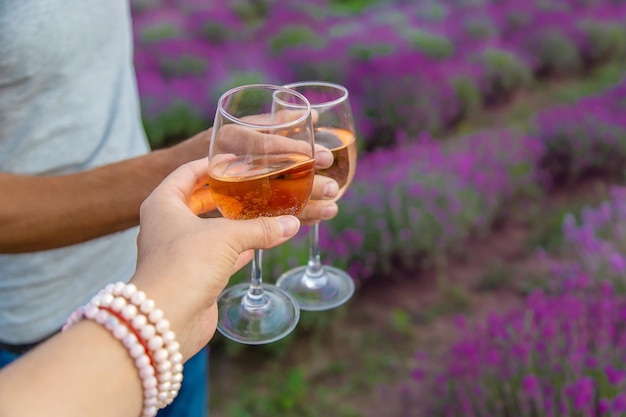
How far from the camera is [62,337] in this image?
895 millimetres

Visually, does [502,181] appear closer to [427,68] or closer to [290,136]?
[427,68]

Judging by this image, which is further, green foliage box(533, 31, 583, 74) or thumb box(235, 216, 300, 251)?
green foliage box(533, 31, 583, 74)

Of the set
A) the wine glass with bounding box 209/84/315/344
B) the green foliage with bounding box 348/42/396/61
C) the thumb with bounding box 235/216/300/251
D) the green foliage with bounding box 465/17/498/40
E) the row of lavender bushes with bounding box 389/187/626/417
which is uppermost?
the wine glass with bounding box 209/84/315/344

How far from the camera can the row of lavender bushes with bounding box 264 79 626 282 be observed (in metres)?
3.83

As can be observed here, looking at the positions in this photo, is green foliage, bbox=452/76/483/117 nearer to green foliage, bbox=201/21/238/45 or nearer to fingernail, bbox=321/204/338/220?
green foliage, bbox=201/21/238/45

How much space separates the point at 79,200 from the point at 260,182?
507mm

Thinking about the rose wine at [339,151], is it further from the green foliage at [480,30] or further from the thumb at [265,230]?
the green foliage at [480,30]

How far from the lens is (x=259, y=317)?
5.02ft

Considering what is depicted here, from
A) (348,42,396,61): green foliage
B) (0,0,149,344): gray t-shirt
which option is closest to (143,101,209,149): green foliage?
(348,42,396,61): green foliage

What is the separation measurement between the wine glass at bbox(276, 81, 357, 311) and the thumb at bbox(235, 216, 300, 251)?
1.06ft

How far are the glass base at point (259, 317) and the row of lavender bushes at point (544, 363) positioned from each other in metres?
1.10

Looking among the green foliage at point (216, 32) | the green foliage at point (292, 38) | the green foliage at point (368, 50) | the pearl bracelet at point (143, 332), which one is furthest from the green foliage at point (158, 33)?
the pearl bracelet at point (143, 332)

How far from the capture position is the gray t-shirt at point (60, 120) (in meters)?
1.46

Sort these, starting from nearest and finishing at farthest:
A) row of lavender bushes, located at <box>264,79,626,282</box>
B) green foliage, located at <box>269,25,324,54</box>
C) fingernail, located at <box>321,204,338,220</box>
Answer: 1. fingernail, located at <box>321,204,338,220</box>
2. row of lavender bushes, located at <box>264,79,626,282</box>
3. green foliage, located at <box>269,25,324,54</box>
